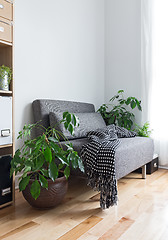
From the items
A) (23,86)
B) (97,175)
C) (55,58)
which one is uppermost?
(55,58)

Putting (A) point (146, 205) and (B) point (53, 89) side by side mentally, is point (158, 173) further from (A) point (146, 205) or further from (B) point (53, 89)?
(B) point (53, 89)

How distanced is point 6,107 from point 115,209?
3.55ft

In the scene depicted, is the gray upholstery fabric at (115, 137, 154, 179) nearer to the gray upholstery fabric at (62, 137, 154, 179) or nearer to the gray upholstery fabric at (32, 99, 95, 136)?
the gray upholstery fabric at (62, 137, 154, 179)

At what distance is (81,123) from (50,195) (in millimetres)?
964

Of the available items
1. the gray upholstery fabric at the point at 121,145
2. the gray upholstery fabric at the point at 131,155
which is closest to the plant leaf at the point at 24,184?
the gray upholstery fabric at the point at 121,145

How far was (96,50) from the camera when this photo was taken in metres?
3.34

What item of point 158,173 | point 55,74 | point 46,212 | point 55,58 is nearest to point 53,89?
point 55,74

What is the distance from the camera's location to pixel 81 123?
244cm

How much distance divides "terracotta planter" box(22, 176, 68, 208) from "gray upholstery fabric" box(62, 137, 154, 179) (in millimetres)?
333

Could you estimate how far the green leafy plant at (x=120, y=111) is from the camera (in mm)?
3010

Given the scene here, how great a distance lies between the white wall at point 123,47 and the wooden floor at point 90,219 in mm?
1551

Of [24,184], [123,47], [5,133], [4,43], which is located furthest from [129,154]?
[123,47]

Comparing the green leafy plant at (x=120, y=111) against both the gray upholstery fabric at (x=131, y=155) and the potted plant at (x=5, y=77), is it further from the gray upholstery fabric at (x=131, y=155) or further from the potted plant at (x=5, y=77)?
the potted plant at (x=5, y=77)

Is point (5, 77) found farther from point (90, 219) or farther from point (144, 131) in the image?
point (144, 131)
